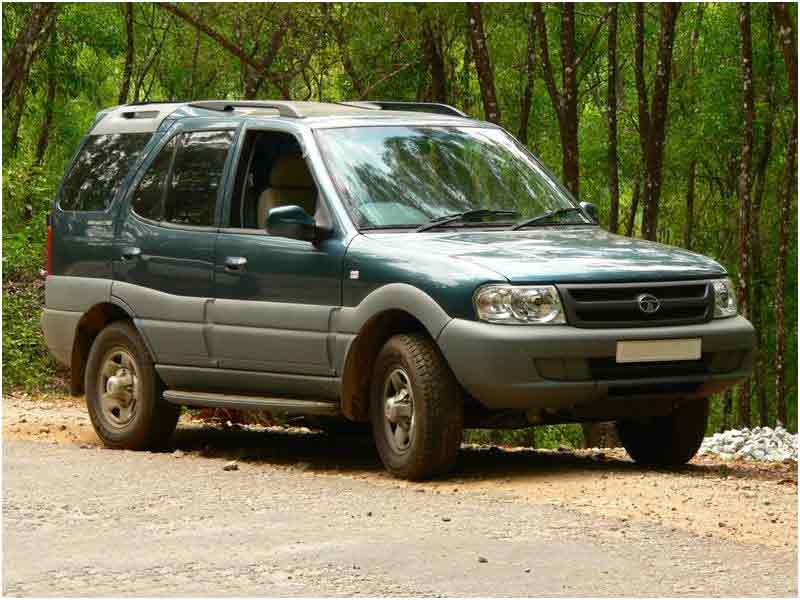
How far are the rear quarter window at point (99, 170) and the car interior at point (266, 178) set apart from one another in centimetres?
119

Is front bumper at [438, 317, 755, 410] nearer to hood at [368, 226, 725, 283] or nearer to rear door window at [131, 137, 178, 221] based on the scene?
hood at [368, 226, 725, 283]

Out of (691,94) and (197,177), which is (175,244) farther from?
(691,94)

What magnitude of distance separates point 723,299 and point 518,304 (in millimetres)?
1457

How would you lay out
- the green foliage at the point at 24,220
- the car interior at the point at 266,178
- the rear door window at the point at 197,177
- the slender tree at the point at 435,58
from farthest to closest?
the slender tree at the point at 435,58 < the green foliage at the point at 24,220 < the rear door window at the point at 197,177 < the car interior at the point at 266,178

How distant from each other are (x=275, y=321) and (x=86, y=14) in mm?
25912

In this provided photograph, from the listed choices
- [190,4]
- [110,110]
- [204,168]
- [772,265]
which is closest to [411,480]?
[204,168]

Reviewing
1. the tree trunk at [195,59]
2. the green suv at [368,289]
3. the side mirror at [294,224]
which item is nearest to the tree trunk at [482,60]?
the green suv at [368,289]

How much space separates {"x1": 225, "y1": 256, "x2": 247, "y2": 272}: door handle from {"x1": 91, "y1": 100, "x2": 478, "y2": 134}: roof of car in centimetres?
97

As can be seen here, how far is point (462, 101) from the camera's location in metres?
35.5

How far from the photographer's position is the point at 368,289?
33.6 ft

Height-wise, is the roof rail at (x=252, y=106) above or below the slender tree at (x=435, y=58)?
below

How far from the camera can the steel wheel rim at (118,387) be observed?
12.0 meters

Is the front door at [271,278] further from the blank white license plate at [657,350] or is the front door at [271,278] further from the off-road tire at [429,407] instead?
the blank white license plate at [657,350]

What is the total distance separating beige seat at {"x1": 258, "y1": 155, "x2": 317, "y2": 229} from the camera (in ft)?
36.8
